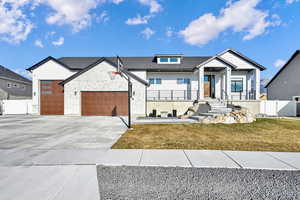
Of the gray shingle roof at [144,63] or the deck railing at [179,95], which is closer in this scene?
the deck railing at [179,95]

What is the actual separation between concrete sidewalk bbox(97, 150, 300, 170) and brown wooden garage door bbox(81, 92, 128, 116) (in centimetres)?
1028

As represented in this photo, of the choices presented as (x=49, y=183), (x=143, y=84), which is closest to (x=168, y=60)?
(x=143, y=84)

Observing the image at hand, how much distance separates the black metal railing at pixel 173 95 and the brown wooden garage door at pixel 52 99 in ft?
31.3

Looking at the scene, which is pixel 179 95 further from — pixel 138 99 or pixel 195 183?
pixel 195 183

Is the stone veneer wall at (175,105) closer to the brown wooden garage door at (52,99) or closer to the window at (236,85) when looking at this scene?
the window at (236,85)

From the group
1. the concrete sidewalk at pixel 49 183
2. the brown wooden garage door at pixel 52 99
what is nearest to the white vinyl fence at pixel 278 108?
the concrete sidewalk at pixel 49 183

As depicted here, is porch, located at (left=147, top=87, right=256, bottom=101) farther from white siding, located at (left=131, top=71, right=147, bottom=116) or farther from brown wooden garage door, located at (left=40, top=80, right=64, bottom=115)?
brown wooden garage door, located at (left=40, top=80, right=64, bottom=115)

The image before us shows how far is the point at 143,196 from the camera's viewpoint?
2.58 metres

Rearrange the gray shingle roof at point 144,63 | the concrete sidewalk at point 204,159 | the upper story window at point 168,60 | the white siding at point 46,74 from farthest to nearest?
the upper story window at point 168,60
the gray shingle roof at point 144,63
the white siding at point 46,74
the concrete sidewalk at point 204,159

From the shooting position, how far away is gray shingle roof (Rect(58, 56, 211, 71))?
55.6 ft

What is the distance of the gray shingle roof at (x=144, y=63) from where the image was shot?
17.0 meters

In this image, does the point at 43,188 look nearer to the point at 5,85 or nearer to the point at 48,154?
the point at 48,154

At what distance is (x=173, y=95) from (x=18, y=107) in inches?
710

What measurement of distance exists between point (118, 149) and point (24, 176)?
2409mm
